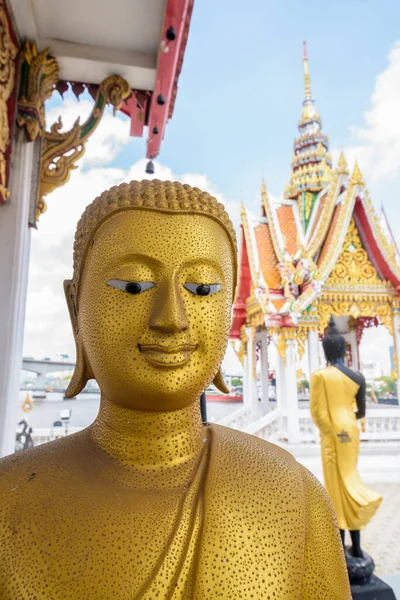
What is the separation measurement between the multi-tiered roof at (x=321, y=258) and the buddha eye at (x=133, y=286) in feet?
18.4

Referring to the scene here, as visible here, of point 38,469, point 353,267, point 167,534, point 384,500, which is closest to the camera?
point 167,534

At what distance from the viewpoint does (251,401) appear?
7840mm

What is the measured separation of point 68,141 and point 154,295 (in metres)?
1.93

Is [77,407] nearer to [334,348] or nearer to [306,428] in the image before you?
[306,428]

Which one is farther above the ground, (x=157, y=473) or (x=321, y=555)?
(x=157, y=473)

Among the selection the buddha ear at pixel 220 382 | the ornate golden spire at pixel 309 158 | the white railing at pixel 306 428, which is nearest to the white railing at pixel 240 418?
the white railing at pixel 306 428

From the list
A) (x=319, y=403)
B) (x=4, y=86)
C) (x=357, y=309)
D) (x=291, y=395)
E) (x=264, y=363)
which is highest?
(x=4, y=86)

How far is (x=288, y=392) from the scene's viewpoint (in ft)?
20.2

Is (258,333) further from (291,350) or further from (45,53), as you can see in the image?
(45,53)

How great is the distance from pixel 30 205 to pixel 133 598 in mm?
1915

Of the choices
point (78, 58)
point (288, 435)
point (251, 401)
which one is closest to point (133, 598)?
point (78, 58)

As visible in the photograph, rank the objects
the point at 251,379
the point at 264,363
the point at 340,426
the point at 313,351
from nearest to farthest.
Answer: the point at 340,426 < the point at 313,351 < the point at 251,379 < the point at 264,363

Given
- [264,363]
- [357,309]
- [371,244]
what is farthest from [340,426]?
[264,363]

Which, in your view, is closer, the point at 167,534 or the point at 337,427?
the point at 167,534
